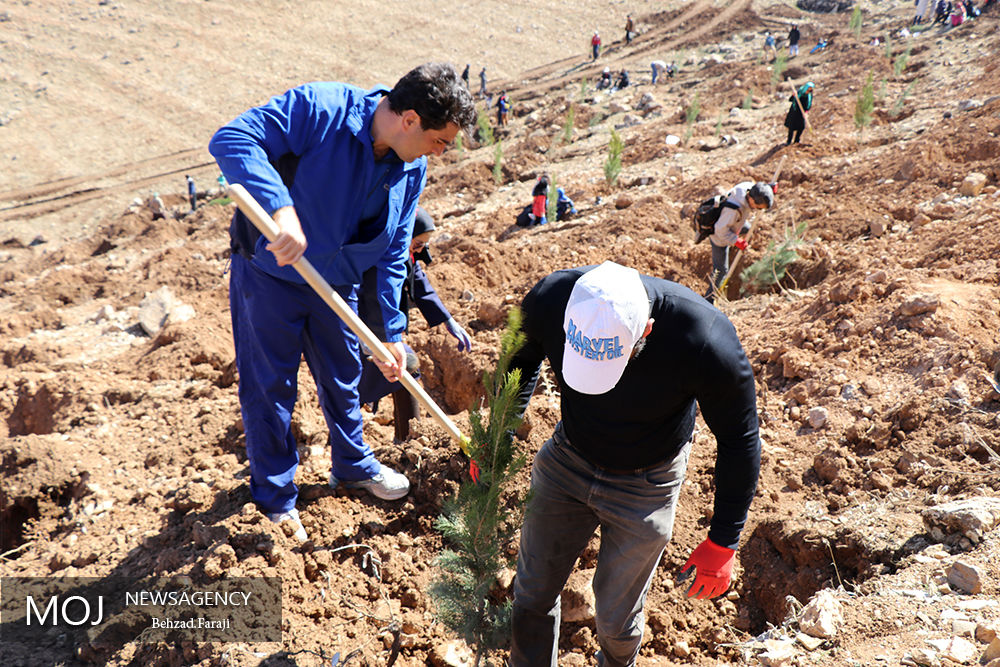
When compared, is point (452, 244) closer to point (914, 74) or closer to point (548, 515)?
point (548, 515)

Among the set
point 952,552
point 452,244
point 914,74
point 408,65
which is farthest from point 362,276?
point 408,65

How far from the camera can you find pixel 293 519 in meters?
2.96

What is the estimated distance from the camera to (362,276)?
2775 mm

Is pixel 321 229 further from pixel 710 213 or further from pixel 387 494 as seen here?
pixel 710 213

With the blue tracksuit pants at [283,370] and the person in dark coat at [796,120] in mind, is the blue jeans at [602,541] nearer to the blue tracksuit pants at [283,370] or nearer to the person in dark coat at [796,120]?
the blue tracksuit pants at [283,370]

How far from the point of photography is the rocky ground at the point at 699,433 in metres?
2.57

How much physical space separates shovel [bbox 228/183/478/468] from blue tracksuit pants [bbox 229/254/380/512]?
0.28 metres

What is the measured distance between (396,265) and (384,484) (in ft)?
3.48

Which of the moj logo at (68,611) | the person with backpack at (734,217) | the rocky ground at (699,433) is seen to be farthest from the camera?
the person with backpack at (734,217)

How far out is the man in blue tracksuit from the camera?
234cm

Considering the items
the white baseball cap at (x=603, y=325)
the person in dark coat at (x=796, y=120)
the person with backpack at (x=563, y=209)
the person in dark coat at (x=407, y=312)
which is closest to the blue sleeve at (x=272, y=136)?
the person in dark coat at (x=407, y=312)

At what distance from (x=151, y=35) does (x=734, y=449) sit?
2229 centimetres

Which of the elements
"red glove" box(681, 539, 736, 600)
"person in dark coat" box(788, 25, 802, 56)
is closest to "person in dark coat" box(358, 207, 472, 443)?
"red glove" box(681, 539, 736, 600)

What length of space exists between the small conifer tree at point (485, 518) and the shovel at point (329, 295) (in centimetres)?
11
